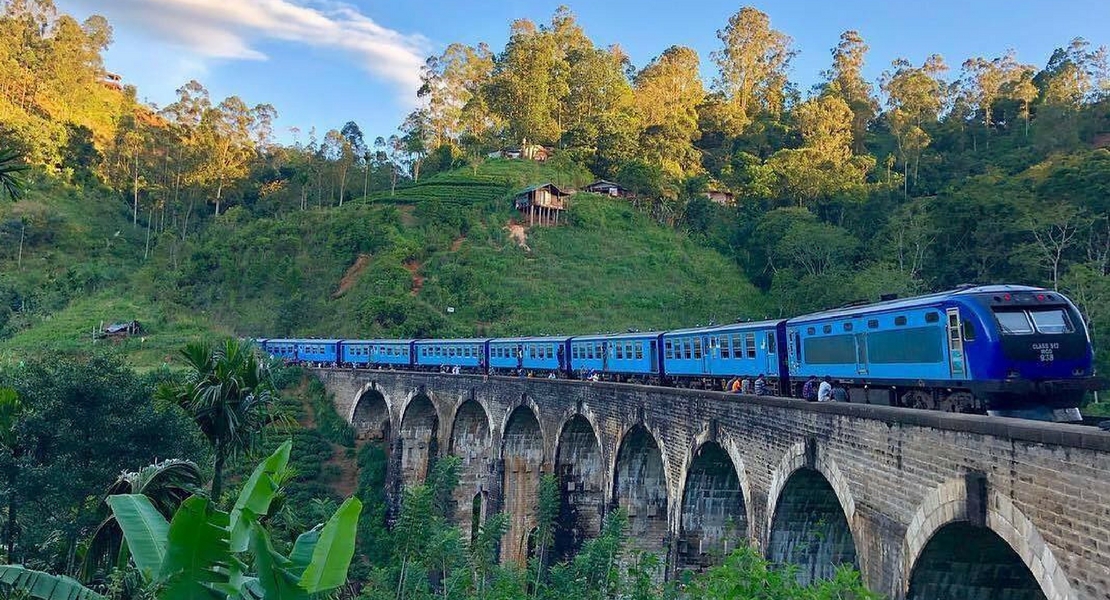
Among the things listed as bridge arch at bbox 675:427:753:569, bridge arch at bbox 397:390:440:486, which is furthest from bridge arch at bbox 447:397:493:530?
bridge arch at bbox 675:427:753:569

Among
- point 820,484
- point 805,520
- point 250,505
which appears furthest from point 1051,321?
point 250,505

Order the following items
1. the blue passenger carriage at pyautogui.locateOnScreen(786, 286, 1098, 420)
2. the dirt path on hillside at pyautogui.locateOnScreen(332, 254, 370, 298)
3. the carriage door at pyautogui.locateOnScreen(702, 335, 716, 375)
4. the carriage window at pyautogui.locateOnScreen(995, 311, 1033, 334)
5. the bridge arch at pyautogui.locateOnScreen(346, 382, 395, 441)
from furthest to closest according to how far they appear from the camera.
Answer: the dirt path on hillside at pyautogui.locateOnScreen(332, 254, 370, 298) < the bridge arch at pyautogui.locateOnScreen(346, 382, 395, 441) < the carriage door at pyautogui.locateOnScreen(702, 335, 716, 375) < the carriage window at pyautogui.locateOnScreen(995, 311, 1033, 334) < the blue passenger carriage at pyautogui.locateOnScreen(786, 286, 1098, 420)

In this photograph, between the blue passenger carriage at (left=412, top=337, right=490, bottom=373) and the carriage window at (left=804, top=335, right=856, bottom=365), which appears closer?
the carriage window at (left=804, top=335, right=856, bottom=365)

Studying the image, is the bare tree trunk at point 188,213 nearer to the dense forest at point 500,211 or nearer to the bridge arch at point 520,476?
the dense forest at point 500,211

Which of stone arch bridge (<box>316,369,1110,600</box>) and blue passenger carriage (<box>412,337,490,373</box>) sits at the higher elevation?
blue passenger carriage (<box>412,337,490,373</box>)

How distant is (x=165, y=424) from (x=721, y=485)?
11.2 m

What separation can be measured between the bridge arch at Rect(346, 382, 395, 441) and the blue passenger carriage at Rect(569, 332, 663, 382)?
1214cm

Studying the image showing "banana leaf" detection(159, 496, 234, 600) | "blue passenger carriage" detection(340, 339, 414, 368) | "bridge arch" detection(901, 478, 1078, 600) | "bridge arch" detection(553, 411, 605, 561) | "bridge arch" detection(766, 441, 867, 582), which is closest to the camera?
"banana leaf" detection(159, 496, 234, 600)

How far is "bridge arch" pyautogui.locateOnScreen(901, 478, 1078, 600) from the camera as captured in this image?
8.24 m

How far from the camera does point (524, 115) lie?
6581 cm

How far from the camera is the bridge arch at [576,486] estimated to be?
73.9ft

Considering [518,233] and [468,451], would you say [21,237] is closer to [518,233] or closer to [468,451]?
[518,233]

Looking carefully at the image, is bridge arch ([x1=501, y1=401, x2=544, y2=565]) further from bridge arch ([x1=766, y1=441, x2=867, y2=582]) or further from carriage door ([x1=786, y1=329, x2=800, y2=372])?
bridge arch ([x1=766, y1=441, x2=867, y2=582])

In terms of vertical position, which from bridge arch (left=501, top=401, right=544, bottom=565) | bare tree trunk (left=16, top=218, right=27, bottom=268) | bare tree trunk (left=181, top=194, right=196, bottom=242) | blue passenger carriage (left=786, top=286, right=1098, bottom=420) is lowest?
bridge arch (left=501, top=401, right=544, bottom=565)
